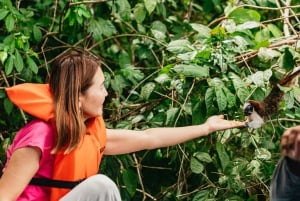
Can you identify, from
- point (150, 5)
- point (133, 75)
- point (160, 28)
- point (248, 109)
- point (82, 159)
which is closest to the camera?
point (82, 159)

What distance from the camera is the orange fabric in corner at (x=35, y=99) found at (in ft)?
9.51

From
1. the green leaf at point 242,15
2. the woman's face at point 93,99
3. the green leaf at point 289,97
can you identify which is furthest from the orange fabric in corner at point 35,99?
the green leaf at point 242,15

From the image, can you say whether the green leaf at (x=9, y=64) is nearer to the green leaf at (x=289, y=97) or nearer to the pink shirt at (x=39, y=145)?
the pink shirt at (x=39, y=145)

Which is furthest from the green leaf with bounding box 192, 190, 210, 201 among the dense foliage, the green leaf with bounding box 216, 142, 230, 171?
the green leaf with bounding box 216, 142, 230, 171

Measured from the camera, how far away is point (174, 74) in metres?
3.64

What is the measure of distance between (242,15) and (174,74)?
0.55 m

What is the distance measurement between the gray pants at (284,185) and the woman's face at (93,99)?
112cm

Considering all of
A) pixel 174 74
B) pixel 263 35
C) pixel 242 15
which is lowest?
pixel 174 74

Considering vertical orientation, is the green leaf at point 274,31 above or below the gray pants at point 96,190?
above

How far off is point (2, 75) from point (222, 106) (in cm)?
137

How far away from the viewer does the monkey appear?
3107 mm

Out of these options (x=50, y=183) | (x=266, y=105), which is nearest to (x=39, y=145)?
(x=50, y=183)

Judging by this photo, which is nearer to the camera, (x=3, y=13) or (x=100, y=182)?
(x=100, y=182)

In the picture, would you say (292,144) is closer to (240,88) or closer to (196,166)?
(240,88)
